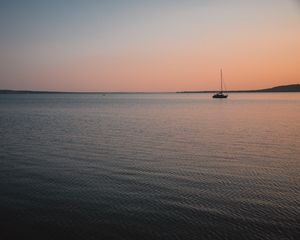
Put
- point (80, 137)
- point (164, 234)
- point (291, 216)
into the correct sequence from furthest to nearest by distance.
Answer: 1. point (80, 137)
2. point (291, 216)
3. point (164, 234)

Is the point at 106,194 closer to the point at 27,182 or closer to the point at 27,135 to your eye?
the point at 27,182

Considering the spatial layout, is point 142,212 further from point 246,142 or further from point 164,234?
point 246,142

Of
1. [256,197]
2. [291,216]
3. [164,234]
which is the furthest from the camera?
[256,197]

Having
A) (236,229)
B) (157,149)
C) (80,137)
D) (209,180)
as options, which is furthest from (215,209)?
(80,137)

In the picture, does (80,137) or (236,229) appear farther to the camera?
(80,137)

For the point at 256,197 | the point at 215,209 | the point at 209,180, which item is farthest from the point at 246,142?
the point at 215,209

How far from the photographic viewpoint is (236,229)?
35.5ft

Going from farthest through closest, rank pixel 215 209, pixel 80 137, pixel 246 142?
pixel 80 137 → pixel 246 142 → pixel 215 209

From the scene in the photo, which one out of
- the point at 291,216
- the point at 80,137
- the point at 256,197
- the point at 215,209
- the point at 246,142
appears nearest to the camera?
the point at 291,216

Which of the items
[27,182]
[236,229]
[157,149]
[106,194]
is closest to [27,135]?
[157,149]

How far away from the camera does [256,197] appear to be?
555 inches

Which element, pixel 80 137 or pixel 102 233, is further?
pixel 80 137

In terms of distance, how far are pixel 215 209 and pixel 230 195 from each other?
76.4 inches

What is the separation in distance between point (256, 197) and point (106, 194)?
6.10 meters
